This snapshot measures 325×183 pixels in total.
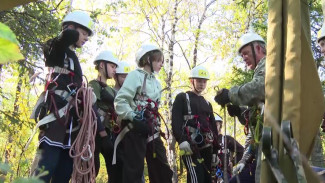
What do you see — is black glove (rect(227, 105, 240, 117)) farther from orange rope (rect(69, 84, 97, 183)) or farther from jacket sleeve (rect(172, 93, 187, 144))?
orange rope (rect(69, 84, 97, 183))

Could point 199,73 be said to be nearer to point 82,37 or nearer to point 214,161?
point 214,161

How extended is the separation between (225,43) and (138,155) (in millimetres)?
18519

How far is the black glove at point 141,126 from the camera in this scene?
16.0ft

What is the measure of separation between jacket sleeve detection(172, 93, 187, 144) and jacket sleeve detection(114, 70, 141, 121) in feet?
4.16

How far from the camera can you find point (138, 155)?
488 centimetres

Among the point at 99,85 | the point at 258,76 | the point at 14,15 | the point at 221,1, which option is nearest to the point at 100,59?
the point at 99,85

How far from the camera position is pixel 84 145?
3.93 meters

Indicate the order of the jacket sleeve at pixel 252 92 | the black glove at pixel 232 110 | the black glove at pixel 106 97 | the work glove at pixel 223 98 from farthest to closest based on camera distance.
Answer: the black glove at pixel 106 97 < the black glove at pixel 232 110 < the work glove at pixel 223 98 < the jacket sleeve at pixel 252 92

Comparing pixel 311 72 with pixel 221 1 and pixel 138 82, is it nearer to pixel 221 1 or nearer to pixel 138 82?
pixel 138 82

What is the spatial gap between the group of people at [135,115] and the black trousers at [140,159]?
0.04 ft

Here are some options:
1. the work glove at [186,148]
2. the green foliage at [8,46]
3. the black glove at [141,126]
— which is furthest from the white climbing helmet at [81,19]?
the green foliage at [8,46]

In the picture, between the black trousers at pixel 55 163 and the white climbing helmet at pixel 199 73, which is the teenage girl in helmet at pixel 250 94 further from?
the white climbing helmet at pixel 199 73

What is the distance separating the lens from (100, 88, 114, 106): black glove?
575 centimetres

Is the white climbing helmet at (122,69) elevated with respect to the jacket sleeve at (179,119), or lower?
elevated
